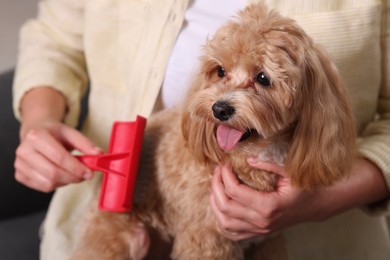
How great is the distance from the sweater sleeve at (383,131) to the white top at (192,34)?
0.30m

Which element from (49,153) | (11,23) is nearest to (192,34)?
(49,153)

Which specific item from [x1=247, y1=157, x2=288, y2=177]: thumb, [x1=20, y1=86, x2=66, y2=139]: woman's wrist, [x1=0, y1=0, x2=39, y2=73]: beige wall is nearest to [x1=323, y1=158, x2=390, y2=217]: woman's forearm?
[x1=247, y1=157, x2=288, y2=177]: thumb

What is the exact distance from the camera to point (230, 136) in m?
0.76

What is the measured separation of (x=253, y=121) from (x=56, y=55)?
0.66 m

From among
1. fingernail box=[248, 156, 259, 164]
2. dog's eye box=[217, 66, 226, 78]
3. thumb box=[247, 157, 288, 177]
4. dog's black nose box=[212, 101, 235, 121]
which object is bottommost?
thumb box=[247, 157, 288, 177]

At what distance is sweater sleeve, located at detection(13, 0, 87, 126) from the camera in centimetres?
116

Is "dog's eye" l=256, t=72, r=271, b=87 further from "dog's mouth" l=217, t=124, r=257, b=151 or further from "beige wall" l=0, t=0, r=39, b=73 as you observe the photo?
"beige wall" l=0, t=0, r=39, b=73

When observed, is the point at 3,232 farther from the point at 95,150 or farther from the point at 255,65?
the point at 255,65

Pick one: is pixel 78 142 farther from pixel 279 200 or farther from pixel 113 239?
pixel 279 200

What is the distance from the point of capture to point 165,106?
3.67ft

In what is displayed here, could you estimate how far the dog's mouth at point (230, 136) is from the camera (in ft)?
2.50

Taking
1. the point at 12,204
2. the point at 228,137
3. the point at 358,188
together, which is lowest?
the point at 12,204

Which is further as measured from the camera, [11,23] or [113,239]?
[11,23]

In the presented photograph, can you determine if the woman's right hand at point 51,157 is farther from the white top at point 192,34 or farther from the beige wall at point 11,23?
the beige wall at point 11,23
